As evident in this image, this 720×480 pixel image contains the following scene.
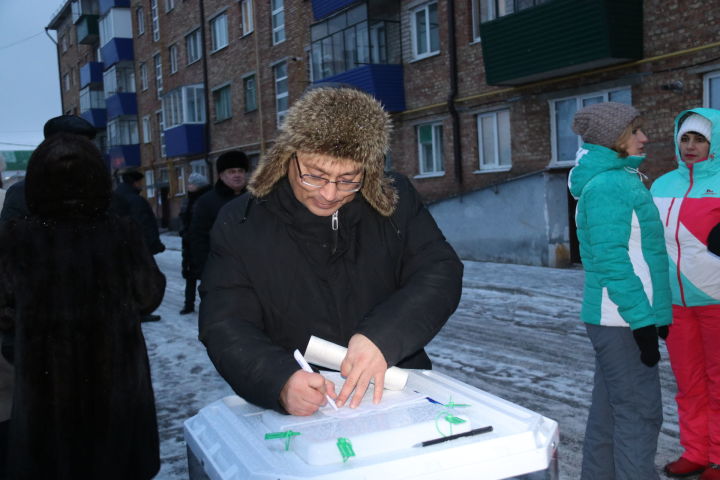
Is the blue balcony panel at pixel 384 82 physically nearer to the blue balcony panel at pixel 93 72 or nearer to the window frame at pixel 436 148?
the window frame at pixel 436 148

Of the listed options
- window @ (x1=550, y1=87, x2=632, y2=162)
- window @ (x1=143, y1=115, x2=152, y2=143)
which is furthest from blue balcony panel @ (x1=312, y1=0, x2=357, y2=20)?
window @ (x1=143, y1=115, x2=152, y2=143)

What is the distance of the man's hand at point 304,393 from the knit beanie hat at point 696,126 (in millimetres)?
2673

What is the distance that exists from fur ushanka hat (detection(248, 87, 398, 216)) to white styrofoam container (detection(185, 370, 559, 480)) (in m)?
0.69

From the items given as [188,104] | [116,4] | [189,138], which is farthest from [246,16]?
[116,4]

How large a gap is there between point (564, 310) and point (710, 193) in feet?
15.6

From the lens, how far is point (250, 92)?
23.0m

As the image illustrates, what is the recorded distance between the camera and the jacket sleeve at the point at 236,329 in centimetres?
188

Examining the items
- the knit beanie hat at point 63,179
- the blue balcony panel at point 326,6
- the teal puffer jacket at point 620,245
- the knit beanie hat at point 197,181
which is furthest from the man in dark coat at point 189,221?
the blue balcony panel at point 326,6

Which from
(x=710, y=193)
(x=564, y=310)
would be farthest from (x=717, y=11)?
(x=710, y=193)

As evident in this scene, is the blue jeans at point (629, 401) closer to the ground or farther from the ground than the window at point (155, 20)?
closer to the ground

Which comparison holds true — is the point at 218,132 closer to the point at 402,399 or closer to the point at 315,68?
the point at 315,68

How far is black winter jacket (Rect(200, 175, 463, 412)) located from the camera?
6.81 ft

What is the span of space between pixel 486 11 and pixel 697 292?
11649 millimetres

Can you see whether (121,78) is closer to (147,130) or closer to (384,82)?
(147,130)
